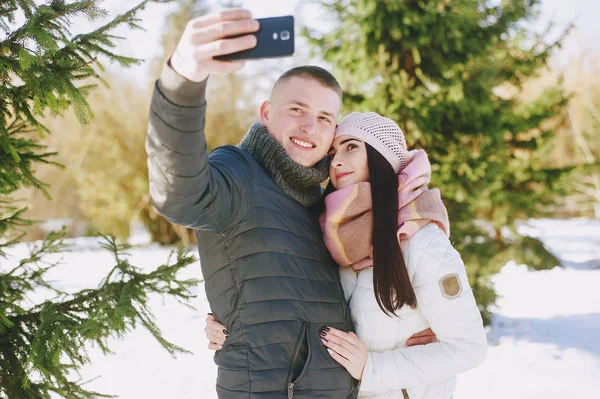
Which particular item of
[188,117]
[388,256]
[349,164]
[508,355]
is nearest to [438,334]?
[388,256]

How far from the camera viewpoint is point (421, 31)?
6176 mm

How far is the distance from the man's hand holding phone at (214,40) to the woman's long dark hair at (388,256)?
3.50 feet

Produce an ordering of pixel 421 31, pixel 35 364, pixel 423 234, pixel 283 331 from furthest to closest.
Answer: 1. pixel 421 31
2. pixel 35 364
3. pixel 423 234
4. pixel 283 331

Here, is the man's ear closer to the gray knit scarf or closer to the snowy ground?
the gray knit scarf

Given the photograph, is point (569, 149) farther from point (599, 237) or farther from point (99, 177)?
point (99, 177)

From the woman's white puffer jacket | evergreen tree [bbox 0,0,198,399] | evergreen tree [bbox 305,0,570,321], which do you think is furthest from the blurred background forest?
the woman's white puffer jacket

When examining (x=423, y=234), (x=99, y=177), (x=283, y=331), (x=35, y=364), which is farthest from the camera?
(x=99, y=177)

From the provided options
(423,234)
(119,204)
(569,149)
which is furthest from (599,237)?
(423,234)

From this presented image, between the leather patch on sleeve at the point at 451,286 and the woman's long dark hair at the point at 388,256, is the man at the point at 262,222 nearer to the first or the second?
the woman's long dark hair at the point at 388,256

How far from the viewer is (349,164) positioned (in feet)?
7.51

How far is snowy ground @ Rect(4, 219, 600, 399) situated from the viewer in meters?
5.19

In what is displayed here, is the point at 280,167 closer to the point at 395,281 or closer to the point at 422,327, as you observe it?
the point at 395,281

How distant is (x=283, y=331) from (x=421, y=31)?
5.31 m

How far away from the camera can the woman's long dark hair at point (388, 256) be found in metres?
1.98
